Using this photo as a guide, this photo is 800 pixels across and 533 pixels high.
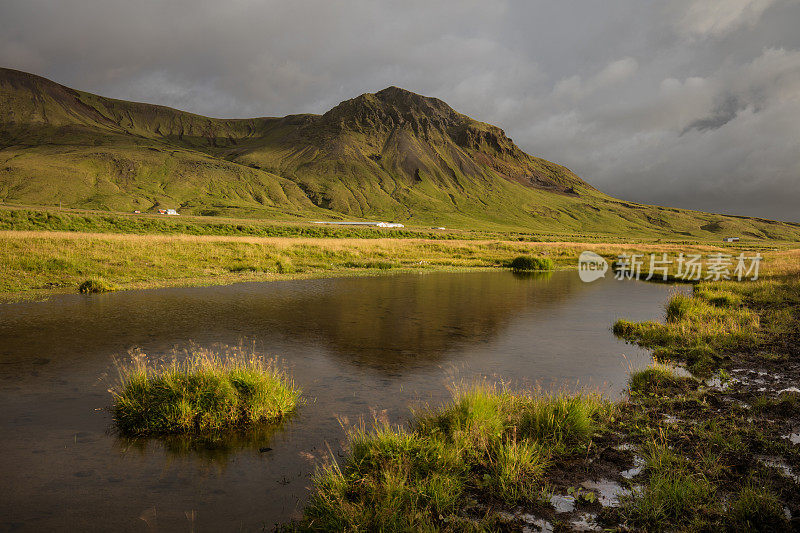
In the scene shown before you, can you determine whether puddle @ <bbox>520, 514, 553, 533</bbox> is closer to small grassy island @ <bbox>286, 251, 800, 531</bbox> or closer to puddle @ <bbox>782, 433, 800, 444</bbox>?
small grassy island @ <bbox>286, 251, 800, 531</bbox>

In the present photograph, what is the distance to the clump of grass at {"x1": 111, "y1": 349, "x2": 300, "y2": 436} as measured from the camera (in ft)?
27.3

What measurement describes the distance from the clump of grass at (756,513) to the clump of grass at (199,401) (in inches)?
298

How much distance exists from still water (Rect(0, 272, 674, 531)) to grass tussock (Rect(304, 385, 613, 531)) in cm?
87

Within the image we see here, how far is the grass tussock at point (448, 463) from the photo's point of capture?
555cm

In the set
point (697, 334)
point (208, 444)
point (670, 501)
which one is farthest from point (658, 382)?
point (208, 444)

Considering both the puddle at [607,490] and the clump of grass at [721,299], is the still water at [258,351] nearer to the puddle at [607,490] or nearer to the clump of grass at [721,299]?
the clump of grass at [721,299]

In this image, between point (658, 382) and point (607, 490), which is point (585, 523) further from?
point (658, 382)

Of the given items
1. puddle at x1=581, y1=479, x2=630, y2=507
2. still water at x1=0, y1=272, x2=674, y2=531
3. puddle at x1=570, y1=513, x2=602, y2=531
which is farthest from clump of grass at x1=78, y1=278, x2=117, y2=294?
puddle at x1=570, y1=513, x2=602, y2=531

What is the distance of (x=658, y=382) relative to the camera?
11031 millimetres

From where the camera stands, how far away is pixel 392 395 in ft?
33.9

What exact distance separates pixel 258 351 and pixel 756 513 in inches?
484

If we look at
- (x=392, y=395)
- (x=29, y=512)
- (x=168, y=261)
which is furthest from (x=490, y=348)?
(x=168, y=261)

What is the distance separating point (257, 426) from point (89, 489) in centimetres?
278

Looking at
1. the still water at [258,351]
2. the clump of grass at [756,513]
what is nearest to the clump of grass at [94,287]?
the still water at [258,351]
